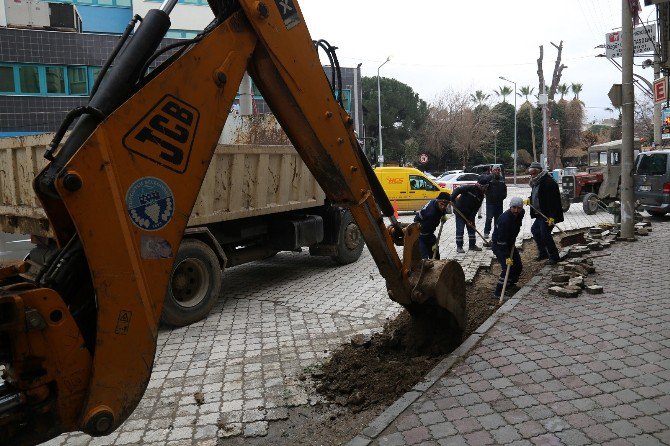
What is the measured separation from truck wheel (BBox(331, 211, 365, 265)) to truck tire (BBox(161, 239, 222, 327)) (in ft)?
10.5

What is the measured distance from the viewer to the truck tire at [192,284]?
637 cm

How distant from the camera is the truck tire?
6371mm

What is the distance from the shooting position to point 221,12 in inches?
121

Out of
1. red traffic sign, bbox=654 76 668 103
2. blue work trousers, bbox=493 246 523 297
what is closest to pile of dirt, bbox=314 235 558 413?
blue work trousers, bbox=493 246 523 297

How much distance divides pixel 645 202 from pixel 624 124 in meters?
→ 4.86

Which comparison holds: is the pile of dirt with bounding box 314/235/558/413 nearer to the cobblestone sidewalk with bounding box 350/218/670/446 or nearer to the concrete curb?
the concrete curb

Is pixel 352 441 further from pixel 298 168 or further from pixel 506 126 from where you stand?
pixel 506 126

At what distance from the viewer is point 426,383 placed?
4340 millimetres

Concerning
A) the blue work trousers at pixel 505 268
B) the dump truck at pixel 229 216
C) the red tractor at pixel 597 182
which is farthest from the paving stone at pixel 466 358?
the red tractor at pixel 597 182

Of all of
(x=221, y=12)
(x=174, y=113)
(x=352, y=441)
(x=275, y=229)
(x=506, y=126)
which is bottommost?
(x=352, y=441)

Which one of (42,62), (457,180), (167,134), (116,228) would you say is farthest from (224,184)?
(42,62)

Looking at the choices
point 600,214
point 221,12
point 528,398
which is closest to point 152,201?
point 221,12

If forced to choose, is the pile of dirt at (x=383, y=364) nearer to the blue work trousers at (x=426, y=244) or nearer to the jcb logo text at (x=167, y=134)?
the jcb logo text at (x=167, y=134)

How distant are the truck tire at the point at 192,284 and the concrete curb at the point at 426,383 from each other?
3.28 meters
